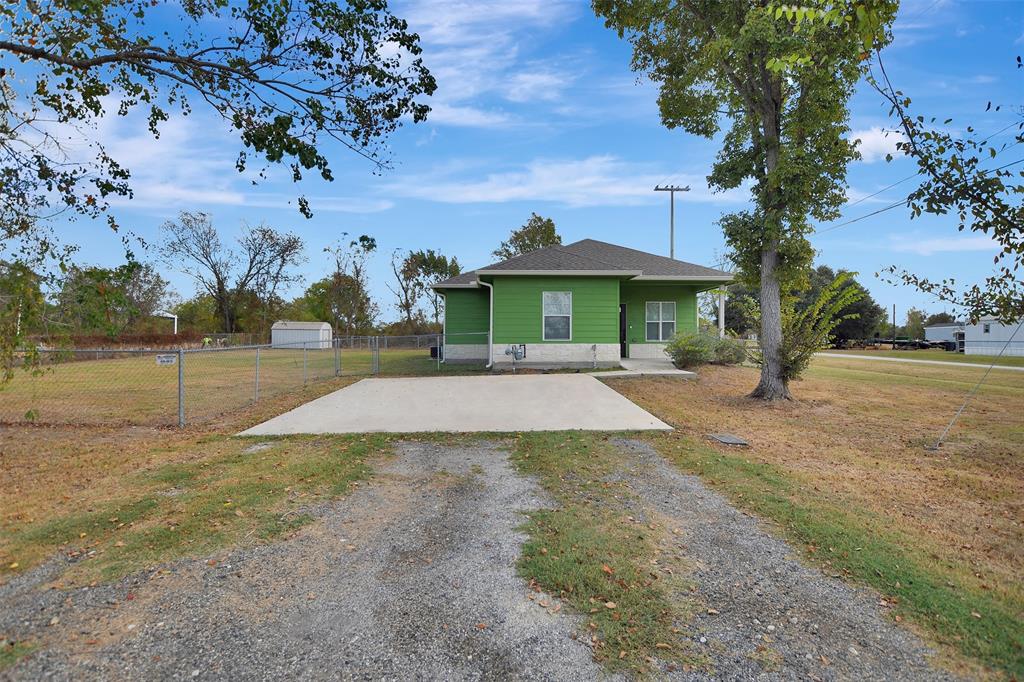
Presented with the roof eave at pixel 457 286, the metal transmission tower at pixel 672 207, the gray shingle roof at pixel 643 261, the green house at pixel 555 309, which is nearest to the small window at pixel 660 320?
the gray shingle roof at pixel 643 261

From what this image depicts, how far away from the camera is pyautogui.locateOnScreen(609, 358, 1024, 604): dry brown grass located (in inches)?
154

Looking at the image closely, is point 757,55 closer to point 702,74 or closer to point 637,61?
point 702,74

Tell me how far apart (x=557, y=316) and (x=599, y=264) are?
2083 mm

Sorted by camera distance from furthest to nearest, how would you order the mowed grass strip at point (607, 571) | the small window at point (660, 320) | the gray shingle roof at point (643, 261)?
the small window at point (660, 320) → the gray shingle roof at point (643, 261) → the mowed grass strip at point (607, 571)

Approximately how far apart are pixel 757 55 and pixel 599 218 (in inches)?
765

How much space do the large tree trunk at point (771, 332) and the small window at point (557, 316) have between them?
19.1ft

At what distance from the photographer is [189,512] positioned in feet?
13.6

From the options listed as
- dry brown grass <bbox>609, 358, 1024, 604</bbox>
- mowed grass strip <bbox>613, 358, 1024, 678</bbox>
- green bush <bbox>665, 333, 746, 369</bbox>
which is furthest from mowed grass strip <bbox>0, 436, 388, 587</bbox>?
green bush <bbox>665, 333, 746, 369</bbox>

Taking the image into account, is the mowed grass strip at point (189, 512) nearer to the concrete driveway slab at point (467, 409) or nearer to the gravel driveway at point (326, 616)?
the gravel driveway at point (326, 616)

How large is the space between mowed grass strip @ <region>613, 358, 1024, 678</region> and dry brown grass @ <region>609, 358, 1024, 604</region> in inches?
0.8

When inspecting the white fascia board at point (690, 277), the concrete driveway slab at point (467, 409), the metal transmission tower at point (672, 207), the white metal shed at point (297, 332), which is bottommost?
the concrete driveway slab at point (467, 409)

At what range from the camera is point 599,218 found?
28828 mm

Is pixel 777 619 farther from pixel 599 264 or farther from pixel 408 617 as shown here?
pixel 599 264

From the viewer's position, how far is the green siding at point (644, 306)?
60.4 ft
